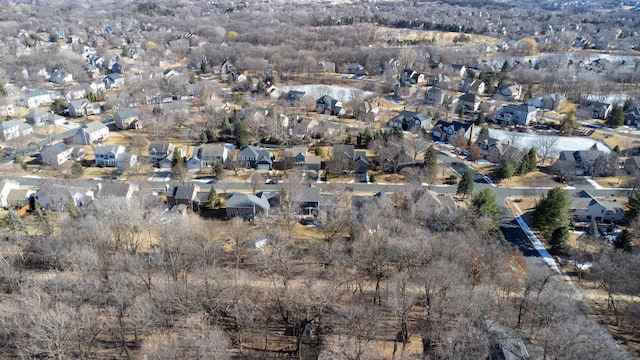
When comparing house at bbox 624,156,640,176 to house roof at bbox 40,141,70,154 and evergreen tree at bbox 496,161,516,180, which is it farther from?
house roof at bbox 40,141,70,154

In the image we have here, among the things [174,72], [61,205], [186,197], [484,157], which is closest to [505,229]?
[484,157]

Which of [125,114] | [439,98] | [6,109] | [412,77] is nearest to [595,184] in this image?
[439,98]

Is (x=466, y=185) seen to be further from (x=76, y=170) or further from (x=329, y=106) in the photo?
(x=76, y=170)

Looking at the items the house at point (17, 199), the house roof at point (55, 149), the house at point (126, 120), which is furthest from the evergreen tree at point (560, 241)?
the house at point (126, 120)

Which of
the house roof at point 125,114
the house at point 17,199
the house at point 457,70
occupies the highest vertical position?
the house at point 457,70

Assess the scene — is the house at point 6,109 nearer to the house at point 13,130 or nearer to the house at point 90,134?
the house at point 13,130
